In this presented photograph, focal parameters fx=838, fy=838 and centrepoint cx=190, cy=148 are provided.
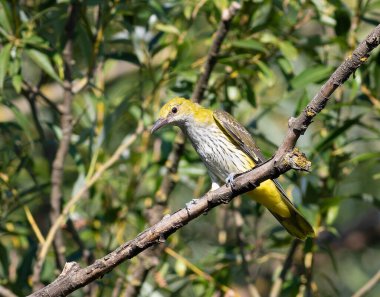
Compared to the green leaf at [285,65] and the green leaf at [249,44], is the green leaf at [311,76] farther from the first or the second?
the green leaf at [249,44]

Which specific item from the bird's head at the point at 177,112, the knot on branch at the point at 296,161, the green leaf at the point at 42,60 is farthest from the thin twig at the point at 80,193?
the knot on branch at the point at 296,161

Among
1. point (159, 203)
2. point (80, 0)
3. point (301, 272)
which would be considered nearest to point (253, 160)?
point (159, 203)

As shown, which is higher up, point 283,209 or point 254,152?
point 254,152

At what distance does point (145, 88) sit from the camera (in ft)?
19.5

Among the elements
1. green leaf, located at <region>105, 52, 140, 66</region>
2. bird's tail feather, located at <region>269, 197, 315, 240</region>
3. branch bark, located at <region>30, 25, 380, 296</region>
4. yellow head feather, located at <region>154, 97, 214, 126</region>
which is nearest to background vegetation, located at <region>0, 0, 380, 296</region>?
green leaf, located at <region>105, 52, 140, 66</region>

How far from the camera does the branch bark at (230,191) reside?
3205 millimetres

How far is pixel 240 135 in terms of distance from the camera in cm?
501

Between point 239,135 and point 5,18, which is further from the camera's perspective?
point 239,135

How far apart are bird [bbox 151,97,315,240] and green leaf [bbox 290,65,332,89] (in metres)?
0.45

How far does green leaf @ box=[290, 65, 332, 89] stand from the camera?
5113mm

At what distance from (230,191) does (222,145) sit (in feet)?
5.16

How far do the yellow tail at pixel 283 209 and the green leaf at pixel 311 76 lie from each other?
2.41 feet

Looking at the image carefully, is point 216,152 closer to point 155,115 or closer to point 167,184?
point 167,184

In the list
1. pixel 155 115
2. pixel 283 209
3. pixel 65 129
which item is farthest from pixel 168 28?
pixel 283 209
